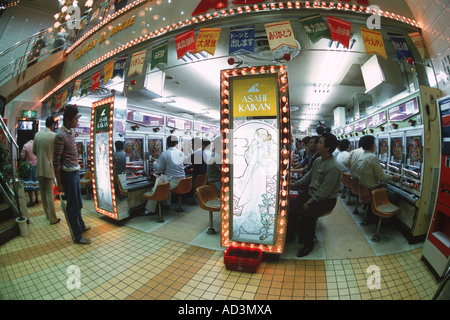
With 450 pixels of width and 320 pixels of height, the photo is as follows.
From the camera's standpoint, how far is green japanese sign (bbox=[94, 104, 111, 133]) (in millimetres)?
4230

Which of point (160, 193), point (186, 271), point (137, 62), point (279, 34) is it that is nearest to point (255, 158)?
point (186, 271)

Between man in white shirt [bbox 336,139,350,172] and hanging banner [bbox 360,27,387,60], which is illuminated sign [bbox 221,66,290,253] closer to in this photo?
hanging banner [bbox 360,27,387,60]

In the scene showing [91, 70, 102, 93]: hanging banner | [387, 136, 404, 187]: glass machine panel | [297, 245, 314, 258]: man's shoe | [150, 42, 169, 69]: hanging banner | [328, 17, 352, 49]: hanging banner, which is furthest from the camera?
[91, 70, 102, 93]: hanging banner

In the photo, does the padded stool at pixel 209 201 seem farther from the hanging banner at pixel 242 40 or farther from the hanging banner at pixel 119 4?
the hanging banner at pixel 119 4

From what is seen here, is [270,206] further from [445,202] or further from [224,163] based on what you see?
[445,202]

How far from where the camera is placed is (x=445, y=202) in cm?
259

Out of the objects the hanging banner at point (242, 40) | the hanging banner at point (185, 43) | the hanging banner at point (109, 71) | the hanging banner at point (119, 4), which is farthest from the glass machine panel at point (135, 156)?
the hanging banner at point (119, 4)

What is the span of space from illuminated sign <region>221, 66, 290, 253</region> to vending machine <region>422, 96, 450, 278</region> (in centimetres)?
205

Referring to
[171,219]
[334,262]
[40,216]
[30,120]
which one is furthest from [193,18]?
[30,120]

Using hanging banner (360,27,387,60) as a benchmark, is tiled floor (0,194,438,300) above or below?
below

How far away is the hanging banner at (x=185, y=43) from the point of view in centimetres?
378

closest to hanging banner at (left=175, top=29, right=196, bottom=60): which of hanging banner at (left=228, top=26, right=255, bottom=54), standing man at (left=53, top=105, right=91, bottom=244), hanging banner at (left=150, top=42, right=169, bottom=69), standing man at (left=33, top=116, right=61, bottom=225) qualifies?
hanging banner at (left=150, top=42, right=169, bottom=69)

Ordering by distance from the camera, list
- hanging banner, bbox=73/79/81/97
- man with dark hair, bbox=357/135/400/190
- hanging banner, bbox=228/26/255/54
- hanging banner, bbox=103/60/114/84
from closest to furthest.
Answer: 1. hanging banner, bbox=228/26/255/54
2. man with dark hair, bbox=357/135/400/190
3. hanging banner, bbox=103/60/114/84
4. hanging banner, bbox=73/79/81/97

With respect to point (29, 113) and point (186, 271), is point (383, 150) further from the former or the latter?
point (29, 113)
